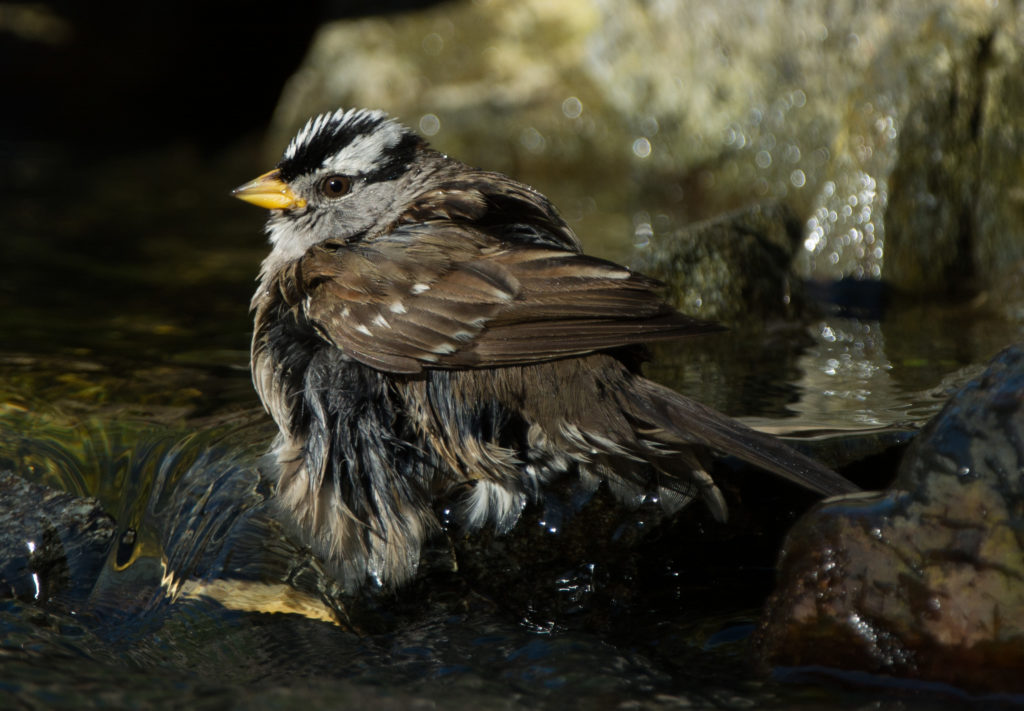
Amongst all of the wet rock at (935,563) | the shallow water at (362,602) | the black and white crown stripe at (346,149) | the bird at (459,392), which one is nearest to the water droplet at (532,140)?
the shallow water at (362,602)

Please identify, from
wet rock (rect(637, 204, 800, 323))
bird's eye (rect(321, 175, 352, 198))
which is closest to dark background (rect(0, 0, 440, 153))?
wet rock (rect(637, 204, 800, 323))

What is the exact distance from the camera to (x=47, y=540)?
14.2 ft

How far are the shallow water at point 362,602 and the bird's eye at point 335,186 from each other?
0.92m

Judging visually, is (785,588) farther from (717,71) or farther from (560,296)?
(717,71)

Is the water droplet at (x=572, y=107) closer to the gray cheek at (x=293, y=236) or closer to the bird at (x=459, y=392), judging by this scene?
the gray cheek at (x=293, y=236)

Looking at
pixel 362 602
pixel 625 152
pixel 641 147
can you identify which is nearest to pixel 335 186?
pixel 362 602

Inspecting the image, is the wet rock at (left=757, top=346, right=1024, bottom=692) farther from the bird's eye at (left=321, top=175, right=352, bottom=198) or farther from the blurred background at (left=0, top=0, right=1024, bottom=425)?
the bird's eye at (left=321, top=175, right=352, bottom=198)

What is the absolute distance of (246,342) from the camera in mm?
5758

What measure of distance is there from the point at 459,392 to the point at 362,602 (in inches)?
32.1

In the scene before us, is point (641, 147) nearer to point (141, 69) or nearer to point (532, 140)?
point (532, 140)

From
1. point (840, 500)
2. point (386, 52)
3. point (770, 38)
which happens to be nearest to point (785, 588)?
point (840, 500)

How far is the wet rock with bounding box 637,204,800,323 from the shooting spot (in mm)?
5578

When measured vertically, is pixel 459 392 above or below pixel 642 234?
below

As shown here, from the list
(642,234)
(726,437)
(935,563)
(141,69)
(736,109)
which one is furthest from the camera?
(141,69)
